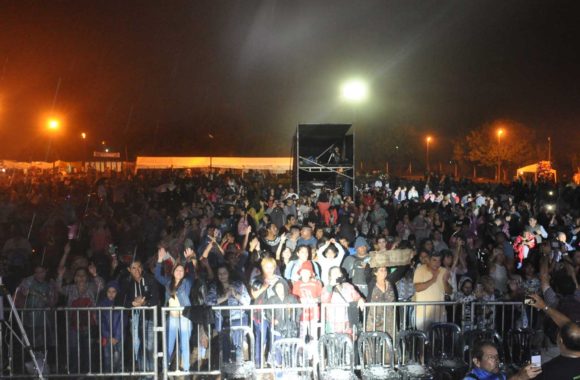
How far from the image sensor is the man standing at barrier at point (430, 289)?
7227 mm

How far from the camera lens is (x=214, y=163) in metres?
32.4

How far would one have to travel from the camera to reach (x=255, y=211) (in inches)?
602

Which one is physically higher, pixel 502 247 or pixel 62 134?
pixel 62 134

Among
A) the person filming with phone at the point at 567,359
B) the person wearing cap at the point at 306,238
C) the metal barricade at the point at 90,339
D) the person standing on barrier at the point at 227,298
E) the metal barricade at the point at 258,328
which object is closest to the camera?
the person filming with phone at the point at 567,359

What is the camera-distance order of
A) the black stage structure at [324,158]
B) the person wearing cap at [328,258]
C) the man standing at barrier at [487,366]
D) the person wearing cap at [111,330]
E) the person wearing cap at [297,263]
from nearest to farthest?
the man standing at barrier at [487,366]
the person wearing cap at [111,330]
the person wearing cap at [297,263]
the person wearing cap at [328,258]
the black stage structure at [324,158]

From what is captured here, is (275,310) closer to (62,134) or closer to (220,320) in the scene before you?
(220,320)

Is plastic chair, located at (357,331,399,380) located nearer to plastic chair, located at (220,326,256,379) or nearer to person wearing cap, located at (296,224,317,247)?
plastic chair, located at (220,326,256,379)

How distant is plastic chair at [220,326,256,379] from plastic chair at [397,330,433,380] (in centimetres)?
192

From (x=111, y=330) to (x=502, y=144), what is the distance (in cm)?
5655

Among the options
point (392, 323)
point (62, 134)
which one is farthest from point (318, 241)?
point (62, 134)

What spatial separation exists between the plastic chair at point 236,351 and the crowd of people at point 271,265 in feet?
0.56

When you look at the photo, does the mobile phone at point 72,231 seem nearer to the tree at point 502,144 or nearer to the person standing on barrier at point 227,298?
the person standing on barrier at point 227,298

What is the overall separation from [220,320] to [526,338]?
14.0ft

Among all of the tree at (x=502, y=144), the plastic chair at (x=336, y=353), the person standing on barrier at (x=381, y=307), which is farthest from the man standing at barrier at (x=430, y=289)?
the tree at (x=502, y=144)
